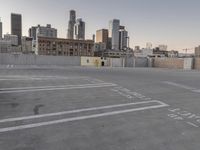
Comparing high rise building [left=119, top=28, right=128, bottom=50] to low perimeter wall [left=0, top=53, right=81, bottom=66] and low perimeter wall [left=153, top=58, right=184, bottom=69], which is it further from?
low perimeter wall [left=0, top=53, right=81, bottom=66]

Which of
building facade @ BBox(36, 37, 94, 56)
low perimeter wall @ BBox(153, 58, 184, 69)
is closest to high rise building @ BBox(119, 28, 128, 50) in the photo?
low perimeter wall @ BBox(153, 58, 184, 69)

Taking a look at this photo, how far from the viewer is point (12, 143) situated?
436cm

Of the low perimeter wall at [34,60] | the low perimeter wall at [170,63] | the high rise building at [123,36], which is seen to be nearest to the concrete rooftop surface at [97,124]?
the low perimeter wall at [34,60]

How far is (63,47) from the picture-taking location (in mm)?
128250

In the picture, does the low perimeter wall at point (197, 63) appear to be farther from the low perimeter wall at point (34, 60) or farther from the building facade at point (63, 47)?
the building facade at point (63, 47)

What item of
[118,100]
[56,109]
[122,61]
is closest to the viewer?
[56,109]

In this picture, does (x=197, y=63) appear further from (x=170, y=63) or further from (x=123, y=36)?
(x=123, y=36)

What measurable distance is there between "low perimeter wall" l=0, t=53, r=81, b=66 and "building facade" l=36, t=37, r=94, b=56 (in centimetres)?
7507

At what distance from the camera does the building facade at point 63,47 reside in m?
122

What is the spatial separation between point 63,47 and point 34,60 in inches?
3298

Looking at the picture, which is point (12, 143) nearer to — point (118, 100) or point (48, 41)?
point (118, 100)

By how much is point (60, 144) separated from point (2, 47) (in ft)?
479

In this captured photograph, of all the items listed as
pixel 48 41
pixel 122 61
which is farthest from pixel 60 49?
pixel 122 61

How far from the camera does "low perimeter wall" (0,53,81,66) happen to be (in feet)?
145
